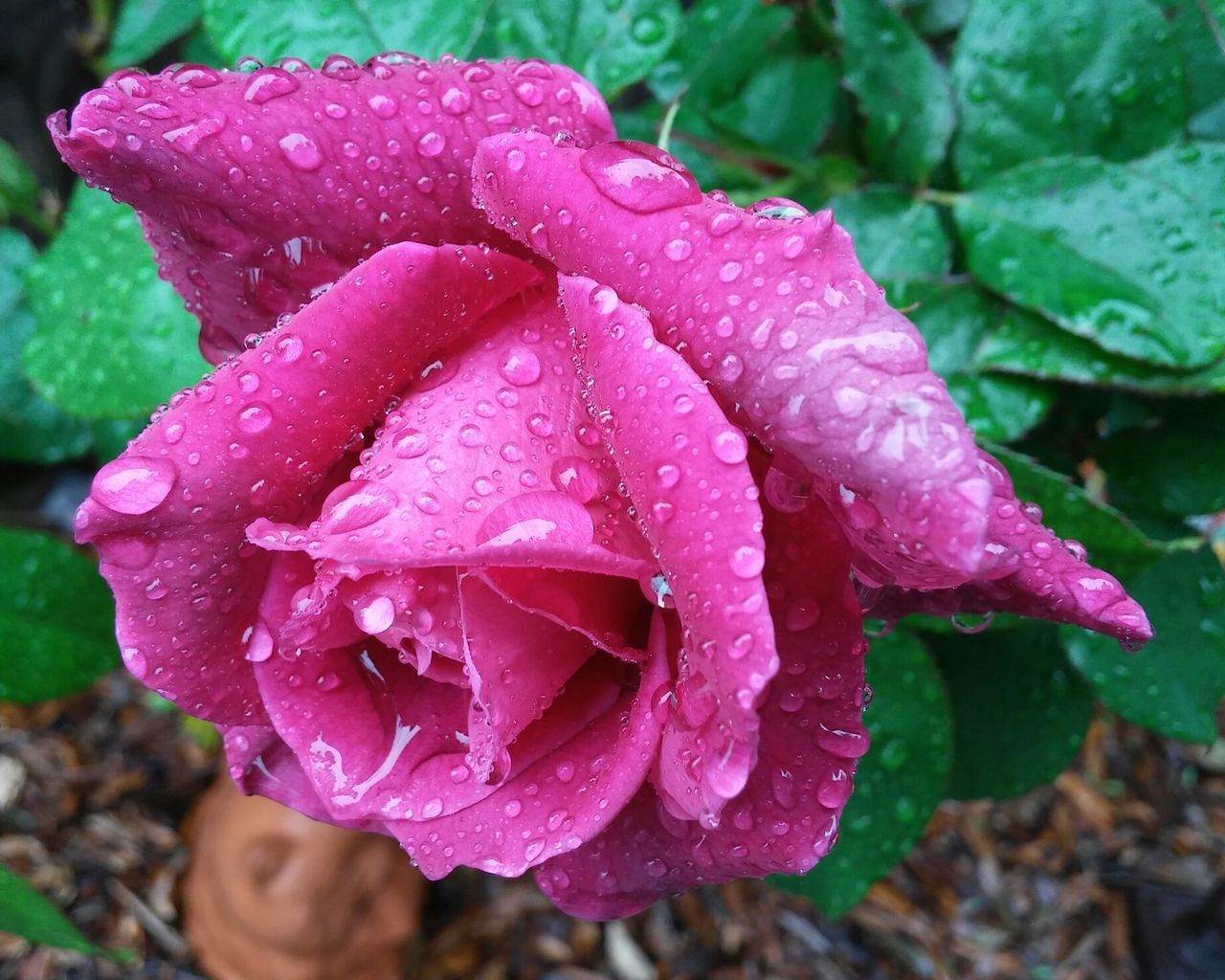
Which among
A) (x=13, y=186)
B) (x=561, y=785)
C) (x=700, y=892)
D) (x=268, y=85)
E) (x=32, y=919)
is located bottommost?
(x=700, y=892)

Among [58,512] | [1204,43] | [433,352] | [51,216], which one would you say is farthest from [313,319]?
[58,512]

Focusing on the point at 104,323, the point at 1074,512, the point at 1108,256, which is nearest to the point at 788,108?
the point at 1108,256

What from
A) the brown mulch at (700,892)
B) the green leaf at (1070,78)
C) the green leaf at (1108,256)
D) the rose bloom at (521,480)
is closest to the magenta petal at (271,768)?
the rose bloom at (521,480)

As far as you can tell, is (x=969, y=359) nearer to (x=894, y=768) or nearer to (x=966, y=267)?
(x=966, y=267)

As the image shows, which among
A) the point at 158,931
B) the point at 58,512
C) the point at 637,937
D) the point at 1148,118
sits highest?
the point at 1148,118

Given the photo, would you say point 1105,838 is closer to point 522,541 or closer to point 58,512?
point 522,541

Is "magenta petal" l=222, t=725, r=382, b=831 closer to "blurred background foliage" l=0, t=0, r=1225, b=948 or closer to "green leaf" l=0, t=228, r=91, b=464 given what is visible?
"blurred background foliage" l=0, t=0, r=1225, b=948
